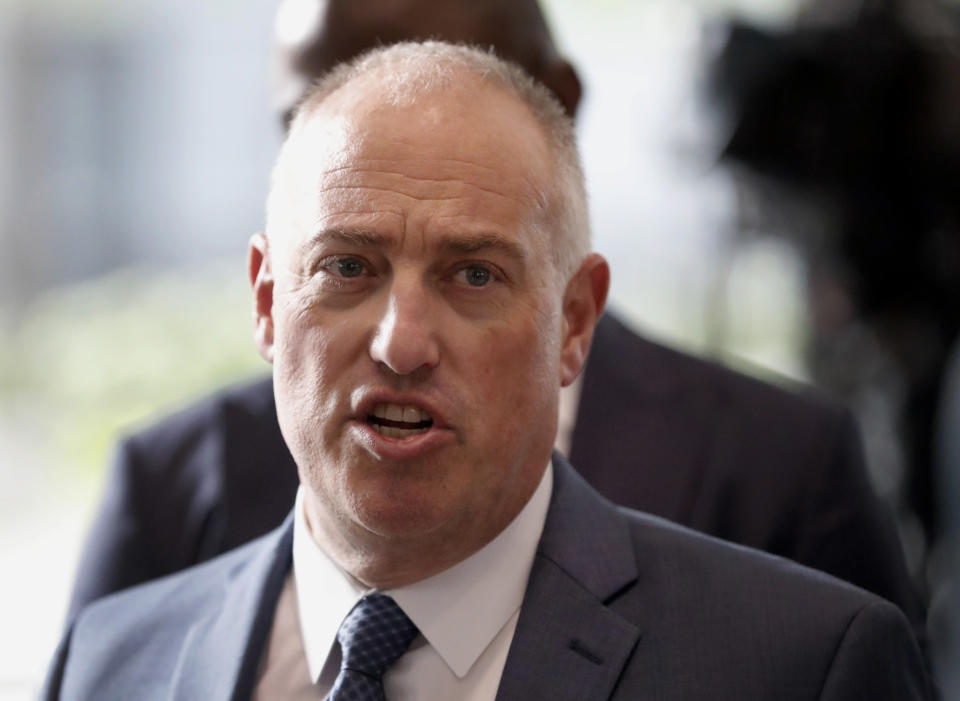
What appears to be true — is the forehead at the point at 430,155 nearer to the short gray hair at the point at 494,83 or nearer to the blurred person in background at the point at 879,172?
the short gray hair at the point at 494,83

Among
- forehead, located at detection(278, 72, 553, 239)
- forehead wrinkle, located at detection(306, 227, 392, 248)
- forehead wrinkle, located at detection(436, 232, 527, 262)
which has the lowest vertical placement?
forehead wrinkle, located at detection(306, 227, 392, 248)

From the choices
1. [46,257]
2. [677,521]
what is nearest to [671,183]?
[46,257]

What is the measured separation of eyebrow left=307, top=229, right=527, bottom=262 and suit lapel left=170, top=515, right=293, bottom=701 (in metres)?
0.43

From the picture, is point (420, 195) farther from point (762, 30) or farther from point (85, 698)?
point (762, 30)

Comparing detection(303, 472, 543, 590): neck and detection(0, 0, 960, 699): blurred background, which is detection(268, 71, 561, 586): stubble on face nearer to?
detection(303, 472, 543, 590): neck

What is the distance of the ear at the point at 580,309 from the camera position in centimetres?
155

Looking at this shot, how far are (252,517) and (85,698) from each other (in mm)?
444

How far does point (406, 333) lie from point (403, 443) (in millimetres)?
115

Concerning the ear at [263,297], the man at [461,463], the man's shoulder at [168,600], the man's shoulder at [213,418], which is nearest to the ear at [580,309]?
the man at [461,463]

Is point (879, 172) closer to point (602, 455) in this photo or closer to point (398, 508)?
point (602, 455)

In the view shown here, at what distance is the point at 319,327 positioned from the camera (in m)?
1.42

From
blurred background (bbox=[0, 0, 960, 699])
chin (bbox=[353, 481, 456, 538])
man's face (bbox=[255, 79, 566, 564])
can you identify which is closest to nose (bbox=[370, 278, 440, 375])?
man's face (bbox=[255, 79, 566, 564])

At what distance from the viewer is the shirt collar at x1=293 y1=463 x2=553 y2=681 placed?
4.81 feet

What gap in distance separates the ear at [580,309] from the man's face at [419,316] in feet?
0.29
